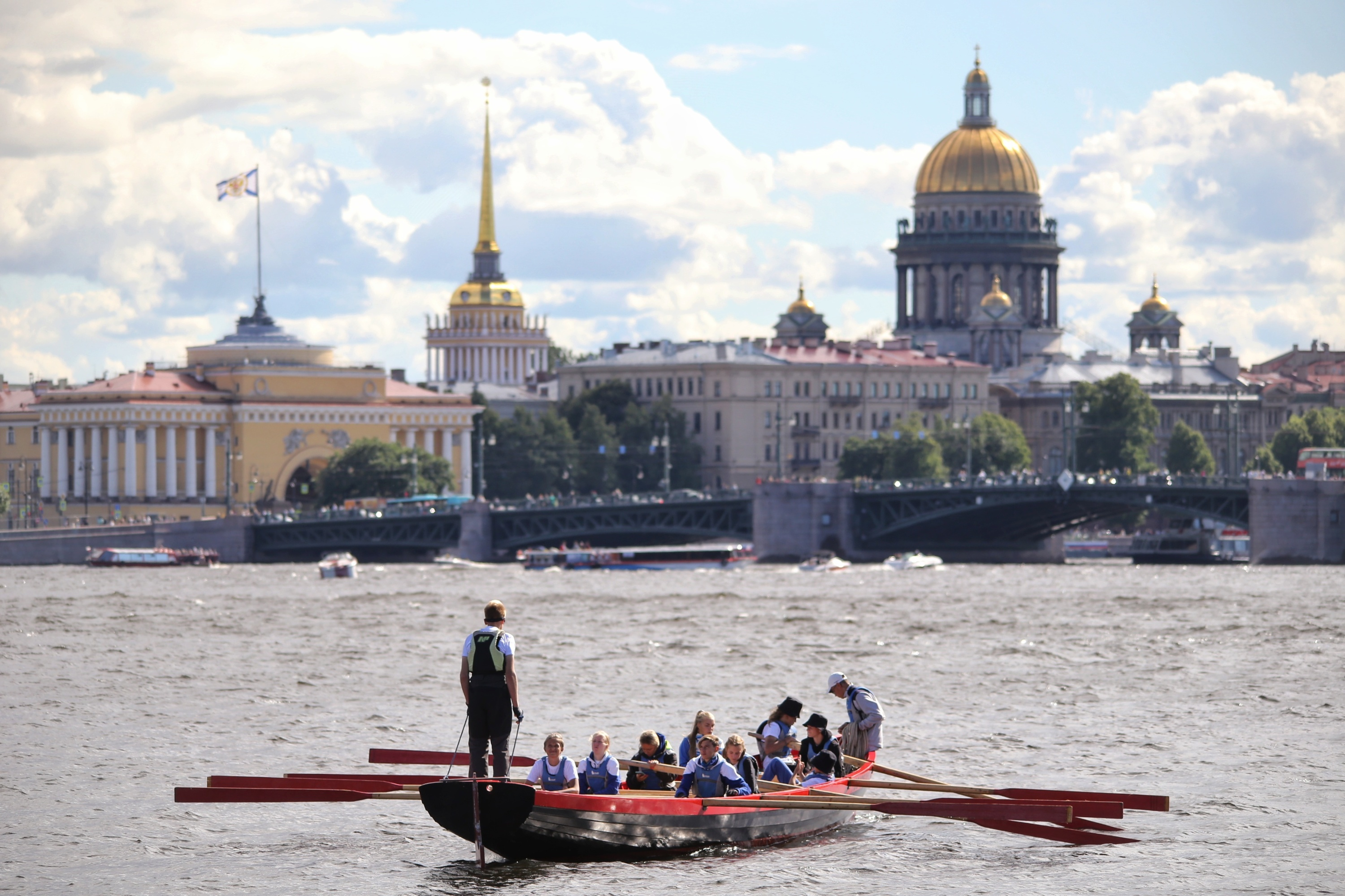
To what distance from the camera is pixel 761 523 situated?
332 ft

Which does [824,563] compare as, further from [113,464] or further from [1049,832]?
[1049,832]

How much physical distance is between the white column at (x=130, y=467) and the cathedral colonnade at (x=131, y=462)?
21 mm

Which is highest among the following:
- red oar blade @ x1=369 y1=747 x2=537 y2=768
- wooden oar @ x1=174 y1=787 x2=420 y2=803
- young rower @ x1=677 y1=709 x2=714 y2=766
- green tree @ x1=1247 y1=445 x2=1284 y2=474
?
green tree @ x1=1247 y1=445 x2=1284 y2=474

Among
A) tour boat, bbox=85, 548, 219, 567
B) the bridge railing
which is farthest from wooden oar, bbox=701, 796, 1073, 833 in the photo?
tour boat, bbox=85, 548, 219, 567

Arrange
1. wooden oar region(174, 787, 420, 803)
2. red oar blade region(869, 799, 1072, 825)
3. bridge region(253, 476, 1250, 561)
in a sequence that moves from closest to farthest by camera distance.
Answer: wooden oar region(174, 787, 420, 803), red oar blade region(869, 799, 1072, 825), bridge region(253, 476, 1250, 561)

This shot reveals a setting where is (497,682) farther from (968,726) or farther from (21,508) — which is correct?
(21,508)

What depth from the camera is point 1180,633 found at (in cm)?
5981

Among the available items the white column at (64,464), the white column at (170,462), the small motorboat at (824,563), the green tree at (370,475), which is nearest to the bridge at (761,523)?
the small motorboat at (824,563)

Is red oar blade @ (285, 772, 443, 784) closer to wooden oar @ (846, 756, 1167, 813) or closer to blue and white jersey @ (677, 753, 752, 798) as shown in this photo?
blue and white jersey @ (677, 753, 752, 798)

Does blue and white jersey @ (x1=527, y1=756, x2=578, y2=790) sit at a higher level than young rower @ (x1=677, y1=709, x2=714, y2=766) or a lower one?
lower

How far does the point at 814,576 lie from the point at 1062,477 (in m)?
9.28

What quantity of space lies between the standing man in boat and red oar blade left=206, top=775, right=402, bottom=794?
1471mm

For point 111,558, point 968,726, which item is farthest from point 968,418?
point 968,726

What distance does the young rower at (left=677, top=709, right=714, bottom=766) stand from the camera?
85.9 feet
